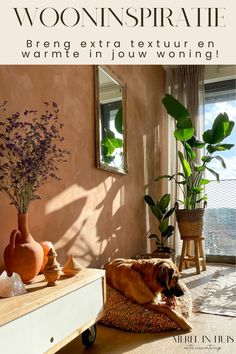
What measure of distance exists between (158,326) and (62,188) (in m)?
1.03

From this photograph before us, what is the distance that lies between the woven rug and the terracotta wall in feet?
2.66

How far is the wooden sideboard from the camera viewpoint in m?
1.12

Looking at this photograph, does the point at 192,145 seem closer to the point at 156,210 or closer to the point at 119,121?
the point at 156,210

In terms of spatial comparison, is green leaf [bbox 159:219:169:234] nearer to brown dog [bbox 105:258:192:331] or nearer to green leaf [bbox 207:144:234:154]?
green leaf [bbox 207:144:234:154]

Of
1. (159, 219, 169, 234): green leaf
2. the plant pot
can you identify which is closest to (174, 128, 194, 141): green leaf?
the plant pot

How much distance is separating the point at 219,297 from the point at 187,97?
2591 millimetres

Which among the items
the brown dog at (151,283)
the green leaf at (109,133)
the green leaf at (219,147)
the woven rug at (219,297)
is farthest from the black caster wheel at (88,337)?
the green leaf at (219,147)

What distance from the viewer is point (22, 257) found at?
1.45 metres

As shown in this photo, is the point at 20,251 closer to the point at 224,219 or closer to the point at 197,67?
the point at 224,219

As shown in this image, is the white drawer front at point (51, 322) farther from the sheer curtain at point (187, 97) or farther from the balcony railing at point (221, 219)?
the balcony railing at point (221, 219)

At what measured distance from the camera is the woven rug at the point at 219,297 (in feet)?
7.39

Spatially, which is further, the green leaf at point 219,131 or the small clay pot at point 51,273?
the green leaf at point 219,131

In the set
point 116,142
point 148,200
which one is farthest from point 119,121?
point 148,200

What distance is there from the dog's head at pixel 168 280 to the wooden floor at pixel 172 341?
0.22m
